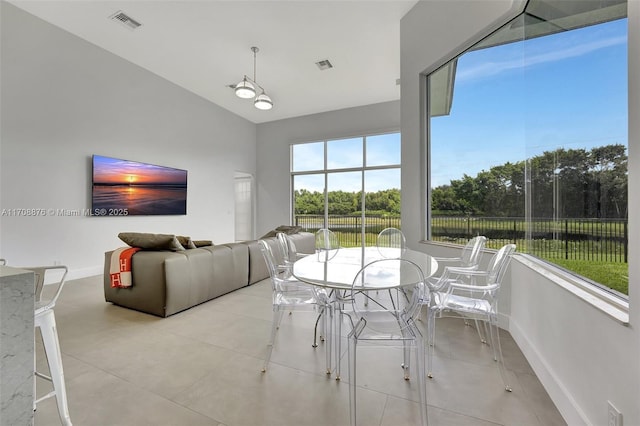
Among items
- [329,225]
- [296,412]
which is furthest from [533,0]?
[329,225]

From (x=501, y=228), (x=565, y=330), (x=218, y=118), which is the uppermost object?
(x=218, y=118)

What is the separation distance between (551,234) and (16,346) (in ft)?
9.70

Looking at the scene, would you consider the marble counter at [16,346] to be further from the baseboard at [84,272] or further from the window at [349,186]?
the window at [349,186]

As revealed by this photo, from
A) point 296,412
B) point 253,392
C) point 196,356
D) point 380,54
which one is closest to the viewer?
point 296,412

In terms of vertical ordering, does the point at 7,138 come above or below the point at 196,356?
above

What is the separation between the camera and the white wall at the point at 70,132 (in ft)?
11.5

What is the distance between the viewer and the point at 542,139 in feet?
6.81

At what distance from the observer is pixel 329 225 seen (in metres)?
7.04

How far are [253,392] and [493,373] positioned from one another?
157 cm

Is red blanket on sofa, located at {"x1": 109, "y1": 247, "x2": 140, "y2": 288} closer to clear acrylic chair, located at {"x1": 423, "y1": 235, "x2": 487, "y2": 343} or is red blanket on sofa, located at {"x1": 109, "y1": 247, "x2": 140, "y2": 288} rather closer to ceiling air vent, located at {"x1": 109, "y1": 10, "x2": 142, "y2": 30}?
clear acrylic chair, located at {"x1": 423, "y1": 235, "x2": 487, "y2": 343}

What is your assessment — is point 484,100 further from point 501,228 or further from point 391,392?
point 391,392

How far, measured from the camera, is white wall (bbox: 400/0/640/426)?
1.03 metres

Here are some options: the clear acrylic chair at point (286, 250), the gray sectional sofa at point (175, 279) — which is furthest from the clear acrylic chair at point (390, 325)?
the gray sectional sofa at point (175, 279)

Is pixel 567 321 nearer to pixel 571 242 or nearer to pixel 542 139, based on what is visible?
pixel 571 242
